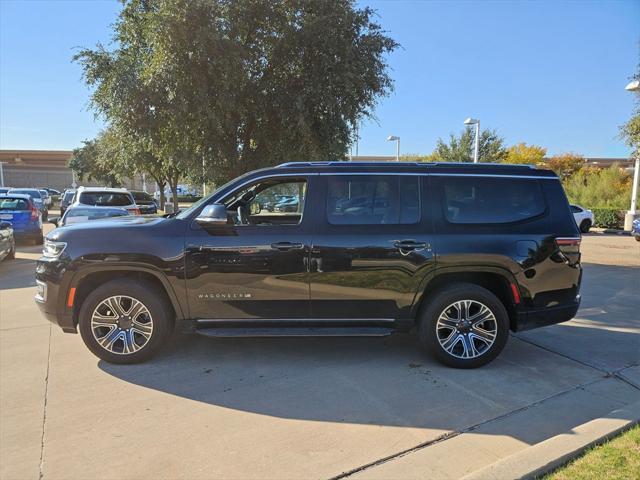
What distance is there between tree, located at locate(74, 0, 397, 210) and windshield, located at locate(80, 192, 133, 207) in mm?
2925

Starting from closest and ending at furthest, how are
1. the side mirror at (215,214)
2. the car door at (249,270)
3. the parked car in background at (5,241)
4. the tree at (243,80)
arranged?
the side mirror at (215,214)
the car door at (249,270)
the tree at (243,80)
the parked car in background at (5,241)

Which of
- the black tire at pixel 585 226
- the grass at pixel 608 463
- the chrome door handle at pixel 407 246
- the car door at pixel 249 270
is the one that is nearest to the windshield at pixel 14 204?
the car door at pixel 249 270

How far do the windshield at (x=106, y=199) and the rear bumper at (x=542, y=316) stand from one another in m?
11.7

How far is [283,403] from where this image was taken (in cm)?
383

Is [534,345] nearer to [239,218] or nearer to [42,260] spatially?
[239,218]

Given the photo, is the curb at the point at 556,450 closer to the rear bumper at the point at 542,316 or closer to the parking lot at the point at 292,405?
the parking lot at the point at 292,405

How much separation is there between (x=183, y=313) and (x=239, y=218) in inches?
45.7

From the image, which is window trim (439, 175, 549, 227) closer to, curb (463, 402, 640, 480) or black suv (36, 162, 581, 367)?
black suv (36, 162, 581, 367)

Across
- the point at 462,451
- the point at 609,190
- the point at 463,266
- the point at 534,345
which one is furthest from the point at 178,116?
the point at 609,190

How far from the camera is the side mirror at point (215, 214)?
431 centimetres

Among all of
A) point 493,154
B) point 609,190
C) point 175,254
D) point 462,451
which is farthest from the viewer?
point 493,154

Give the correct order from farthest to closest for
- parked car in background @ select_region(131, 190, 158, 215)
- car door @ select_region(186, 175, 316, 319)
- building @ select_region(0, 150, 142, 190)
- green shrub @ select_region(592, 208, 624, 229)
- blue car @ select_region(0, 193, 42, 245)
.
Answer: building @ select_region(0, 150, 142, 190) → green shrub @ select_region(592, 208, 624, 229) → parked car in background @ select_region(131, 190, 158, 215) → blue car @ select_region(0, 193, 42, 245) → car door @ select_region(186, 175, 316, 319)

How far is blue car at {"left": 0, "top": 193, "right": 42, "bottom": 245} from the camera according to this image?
1366 centimetres

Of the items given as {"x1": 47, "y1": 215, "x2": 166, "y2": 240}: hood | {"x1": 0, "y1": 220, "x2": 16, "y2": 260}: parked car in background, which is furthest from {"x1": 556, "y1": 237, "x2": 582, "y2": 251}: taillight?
{"x1": 0, "y1": 220, "x2": 16, "y2": 260}: parked car in background
